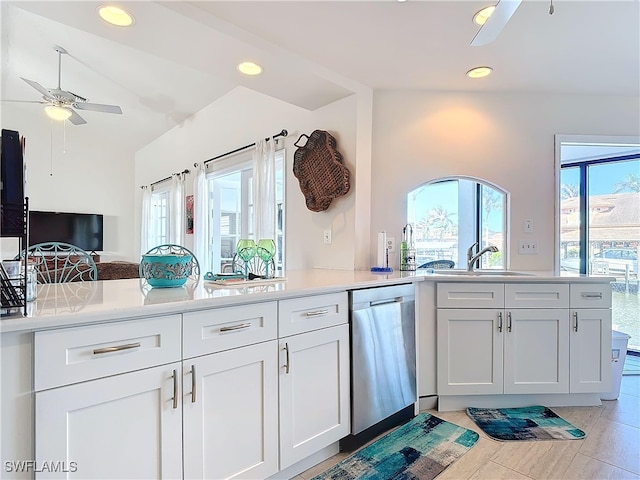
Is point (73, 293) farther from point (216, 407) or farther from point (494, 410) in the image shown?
point (494, 410)

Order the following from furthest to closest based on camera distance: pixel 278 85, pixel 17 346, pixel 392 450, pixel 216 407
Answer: pixel 278 85
pixel 392 450
pixel 216 407
pixel 17 346

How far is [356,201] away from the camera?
268 centimetres

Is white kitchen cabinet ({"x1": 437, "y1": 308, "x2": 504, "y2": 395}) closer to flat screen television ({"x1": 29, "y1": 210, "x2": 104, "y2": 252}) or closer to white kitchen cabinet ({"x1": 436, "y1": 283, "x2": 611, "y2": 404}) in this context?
white kitchen cabinet ({"x1": 436, "y1": 283, "x2": 611, "y2": 404})

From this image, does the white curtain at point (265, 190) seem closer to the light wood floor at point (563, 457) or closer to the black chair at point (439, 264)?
the black chair at point (439, 264)

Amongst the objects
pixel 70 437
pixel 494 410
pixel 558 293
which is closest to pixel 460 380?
pixel 494 410

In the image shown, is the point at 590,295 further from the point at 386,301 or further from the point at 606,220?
the point at 606,220

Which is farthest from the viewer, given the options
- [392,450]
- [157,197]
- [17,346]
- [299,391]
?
[157,197]

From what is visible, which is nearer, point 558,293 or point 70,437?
point 70,437

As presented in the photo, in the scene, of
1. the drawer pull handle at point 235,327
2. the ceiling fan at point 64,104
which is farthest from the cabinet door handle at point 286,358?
the ceiling fan at point 64,104

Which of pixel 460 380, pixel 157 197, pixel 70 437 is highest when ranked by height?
pixel 157 197

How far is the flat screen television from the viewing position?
6219mm

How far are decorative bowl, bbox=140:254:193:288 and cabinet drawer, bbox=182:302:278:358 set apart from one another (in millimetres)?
358

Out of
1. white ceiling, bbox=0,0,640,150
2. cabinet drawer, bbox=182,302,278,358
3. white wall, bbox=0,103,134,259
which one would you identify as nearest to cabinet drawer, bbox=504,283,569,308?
white ceiling, bbox=0,0,640,150

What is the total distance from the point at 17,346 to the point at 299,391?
108 cm
